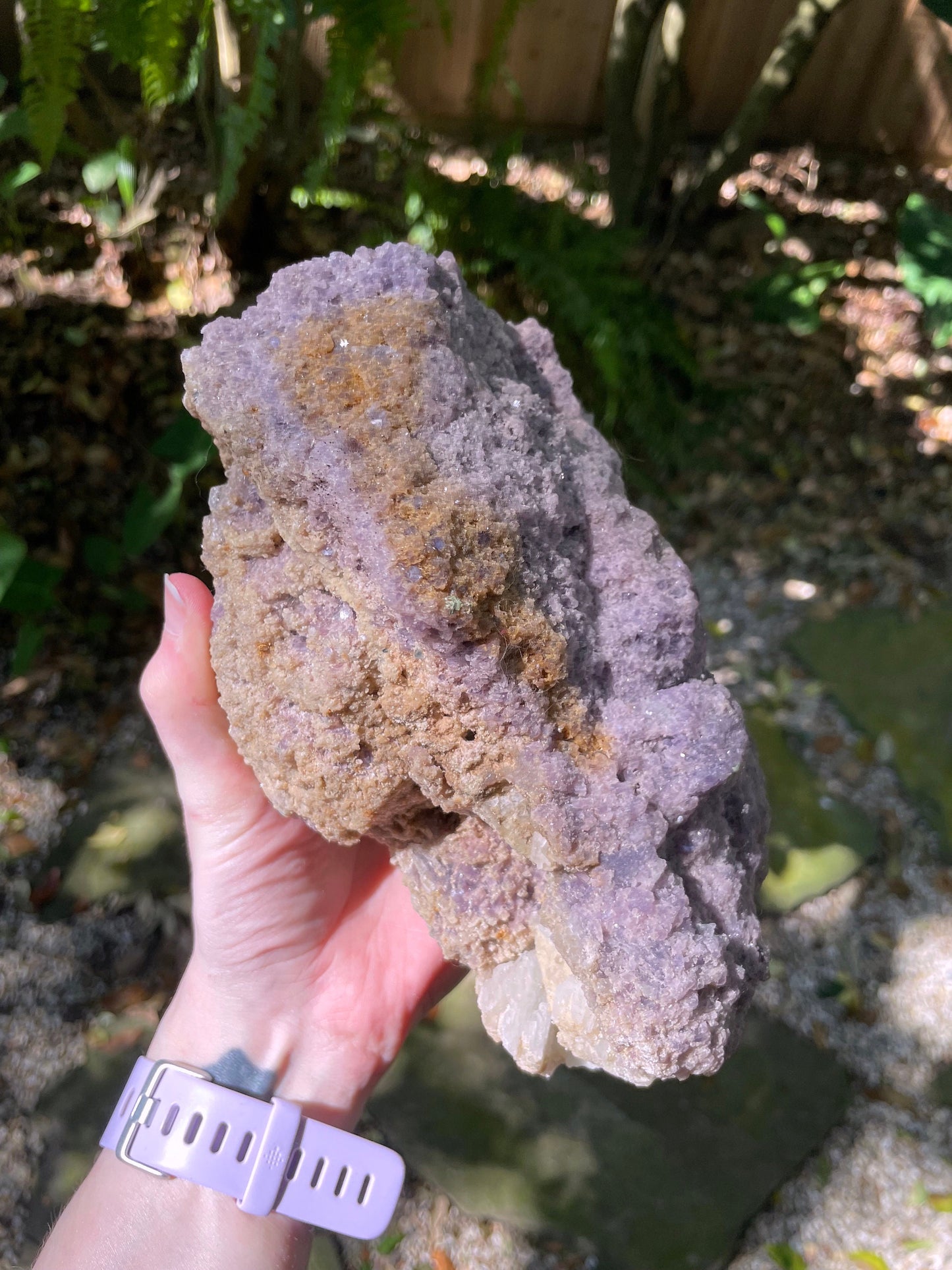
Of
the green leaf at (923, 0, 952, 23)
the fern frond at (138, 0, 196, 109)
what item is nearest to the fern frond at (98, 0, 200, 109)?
the fern frond at (138, 0, 196, 109)

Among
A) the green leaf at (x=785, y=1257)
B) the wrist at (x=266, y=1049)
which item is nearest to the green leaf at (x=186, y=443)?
the wrist at (x=266, y=1049)

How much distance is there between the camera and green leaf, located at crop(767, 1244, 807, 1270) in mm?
2584

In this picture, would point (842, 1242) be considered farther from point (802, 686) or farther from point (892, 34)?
point (892, 34)

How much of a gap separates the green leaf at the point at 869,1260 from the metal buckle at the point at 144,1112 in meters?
1.99

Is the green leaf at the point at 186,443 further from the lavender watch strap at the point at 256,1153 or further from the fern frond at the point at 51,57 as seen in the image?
the lavender watch strap at the point at 256,1153

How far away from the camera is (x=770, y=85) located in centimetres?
420

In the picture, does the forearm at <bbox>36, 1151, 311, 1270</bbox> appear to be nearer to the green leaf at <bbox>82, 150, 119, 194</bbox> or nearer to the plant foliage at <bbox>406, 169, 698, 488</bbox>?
the plant foliage at <bbox>406, 169, 698, 488</bbox>

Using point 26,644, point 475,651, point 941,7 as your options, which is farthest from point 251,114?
point 475,651

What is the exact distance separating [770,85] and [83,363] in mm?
3322

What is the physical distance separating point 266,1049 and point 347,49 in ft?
9.79

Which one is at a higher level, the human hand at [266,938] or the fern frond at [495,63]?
the fern frond at [495,63]

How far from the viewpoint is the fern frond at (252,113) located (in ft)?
9.07

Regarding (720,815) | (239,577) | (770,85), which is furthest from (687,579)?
(770,85)

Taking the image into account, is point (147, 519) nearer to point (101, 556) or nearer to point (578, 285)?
point (101, 556)
